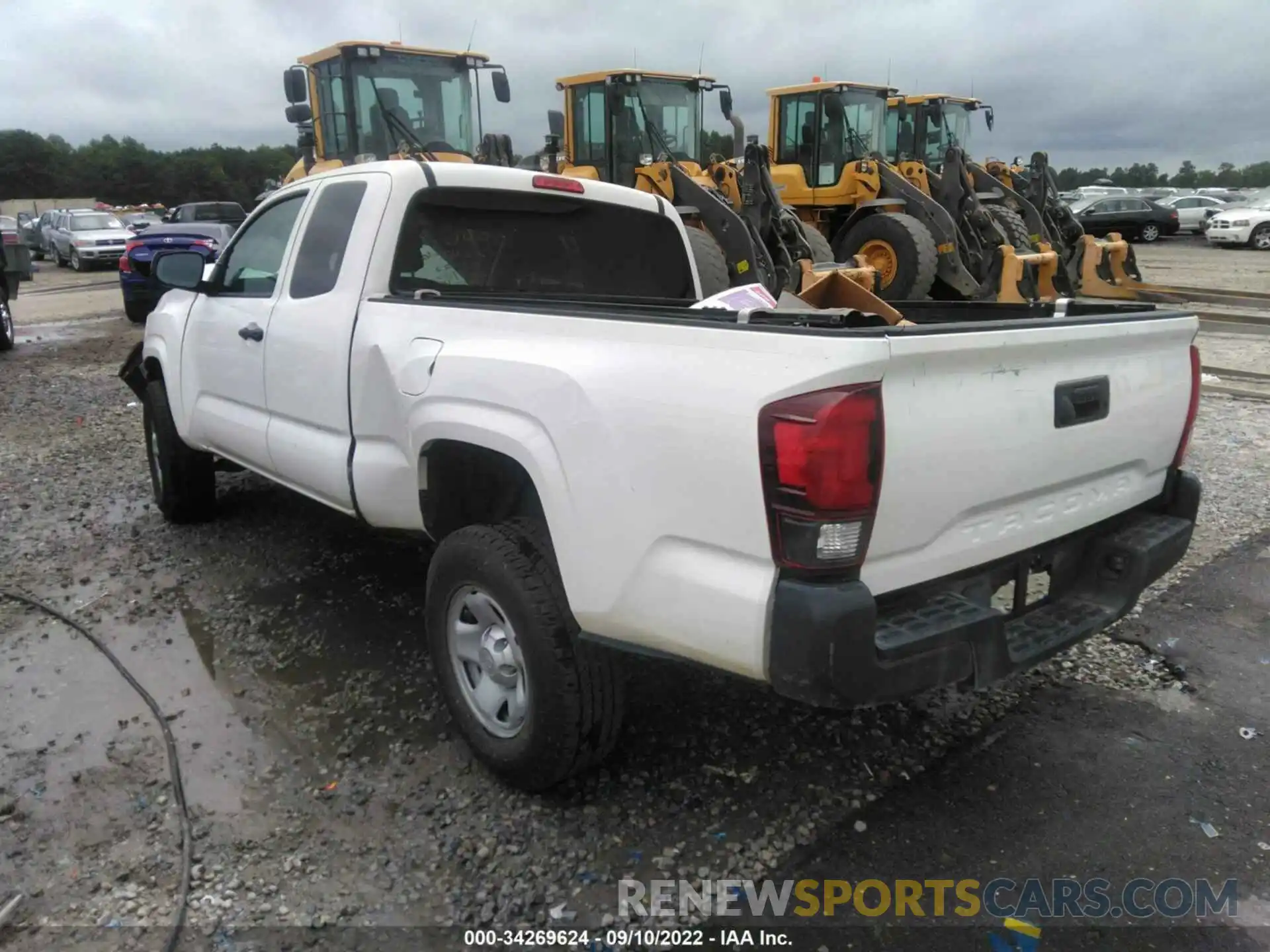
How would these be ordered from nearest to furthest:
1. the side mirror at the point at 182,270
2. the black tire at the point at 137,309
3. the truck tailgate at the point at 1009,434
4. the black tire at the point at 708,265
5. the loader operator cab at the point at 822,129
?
the truck tailgate at the point at 1009,434 → the side mirror at the point at 182,270 → the black tire at the point at 708,265 → the loader operator cab at the point at 822,129 → the black tire at the point at 137,309

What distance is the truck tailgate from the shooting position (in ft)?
7.66

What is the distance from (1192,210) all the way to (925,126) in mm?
22442

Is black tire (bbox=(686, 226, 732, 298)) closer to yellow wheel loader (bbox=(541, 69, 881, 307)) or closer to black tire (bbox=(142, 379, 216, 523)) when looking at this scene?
yellow wheel loader (bbox=(541, 69, 881, 307))

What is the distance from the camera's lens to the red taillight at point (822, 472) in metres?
2.21

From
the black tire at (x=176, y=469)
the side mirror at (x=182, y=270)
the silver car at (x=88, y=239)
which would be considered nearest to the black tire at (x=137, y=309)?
the black tire at (x=176, y=469)

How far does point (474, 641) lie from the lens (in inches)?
126

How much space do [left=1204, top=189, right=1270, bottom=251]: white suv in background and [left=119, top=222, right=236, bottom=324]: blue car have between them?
2677cm

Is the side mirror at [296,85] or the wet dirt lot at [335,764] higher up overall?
the side mirror at [296,85]

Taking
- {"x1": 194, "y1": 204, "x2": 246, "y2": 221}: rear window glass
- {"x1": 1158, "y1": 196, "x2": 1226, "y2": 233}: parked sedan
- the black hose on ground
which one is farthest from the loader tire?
{"x1": 1158, "y1": 196, "x2": 1226, "y2": 233}: parked sedan

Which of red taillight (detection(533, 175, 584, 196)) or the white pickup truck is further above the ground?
red taillight (detection(533, 175, 584, 196))

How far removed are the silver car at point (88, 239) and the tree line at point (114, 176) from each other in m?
46.3

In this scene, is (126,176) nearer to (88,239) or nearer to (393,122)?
(88,239)

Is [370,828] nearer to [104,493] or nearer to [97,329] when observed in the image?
[104,493]

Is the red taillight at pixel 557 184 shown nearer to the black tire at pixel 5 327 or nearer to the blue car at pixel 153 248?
the blue car at pixel 153 248
